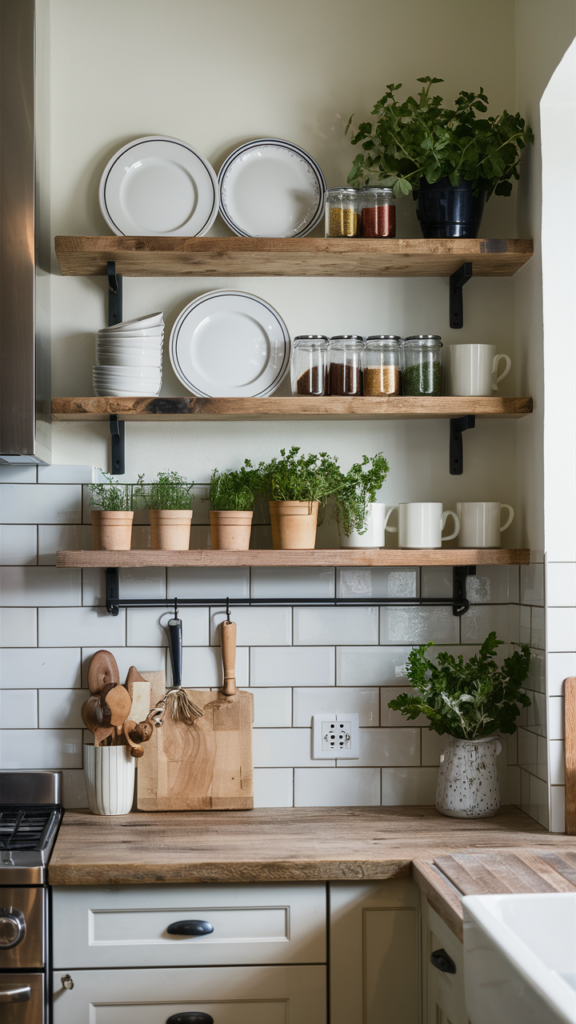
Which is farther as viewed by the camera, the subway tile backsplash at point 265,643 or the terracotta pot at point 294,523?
the subway tile backsplash at point 265,643

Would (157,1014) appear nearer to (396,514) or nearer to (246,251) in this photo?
(396,514)

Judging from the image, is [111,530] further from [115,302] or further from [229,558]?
[115,302]

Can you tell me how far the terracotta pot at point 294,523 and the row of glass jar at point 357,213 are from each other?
62 centimetres

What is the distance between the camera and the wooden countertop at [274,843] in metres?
1.59

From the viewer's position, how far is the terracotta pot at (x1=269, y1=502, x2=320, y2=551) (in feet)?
6.16

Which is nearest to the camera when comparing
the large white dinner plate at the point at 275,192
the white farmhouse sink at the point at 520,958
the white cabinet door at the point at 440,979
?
the white farmhouse sink at the point at 520,958

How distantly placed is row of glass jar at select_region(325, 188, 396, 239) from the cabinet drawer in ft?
4.62

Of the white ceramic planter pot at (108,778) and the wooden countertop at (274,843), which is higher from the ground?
the white ceramic planter pot at (108,778)

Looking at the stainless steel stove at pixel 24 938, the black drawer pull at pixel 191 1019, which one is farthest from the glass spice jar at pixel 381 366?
the black drawer pull at pixel 191 1019

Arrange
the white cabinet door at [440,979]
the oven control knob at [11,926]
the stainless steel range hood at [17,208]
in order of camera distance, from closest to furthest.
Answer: the white cabinet door at [440,979]
the oven control knob at [11,926]
the stainless steel range hood at [17,208]

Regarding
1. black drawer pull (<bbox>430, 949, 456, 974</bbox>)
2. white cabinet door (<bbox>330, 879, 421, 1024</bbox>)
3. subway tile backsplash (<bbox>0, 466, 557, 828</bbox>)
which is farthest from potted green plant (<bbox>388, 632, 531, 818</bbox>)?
black drawer pull (<bbox>430, 949, 456, 974</bbox>)

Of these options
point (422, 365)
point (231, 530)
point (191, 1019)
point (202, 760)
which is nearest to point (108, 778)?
point (202, 760)

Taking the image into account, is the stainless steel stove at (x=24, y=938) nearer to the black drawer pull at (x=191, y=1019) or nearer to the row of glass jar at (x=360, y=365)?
the black drawer pull at (x=191, y=1019)

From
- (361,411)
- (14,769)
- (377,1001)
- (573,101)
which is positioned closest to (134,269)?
(361,411)
